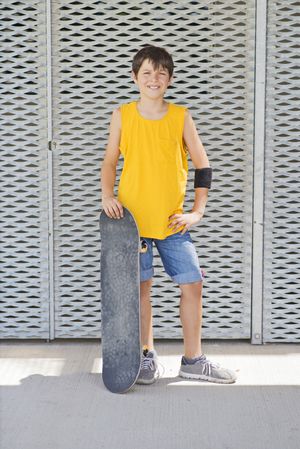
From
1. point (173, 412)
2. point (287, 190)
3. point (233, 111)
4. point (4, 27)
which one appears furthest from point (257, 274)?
point (4, 27)

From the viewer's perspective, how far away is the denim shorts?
4.62 metres

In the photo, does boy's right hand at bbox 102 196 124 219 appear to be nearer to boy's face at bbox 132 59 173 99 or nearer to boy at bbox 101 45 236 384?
boy at bbox 101 45 236 384

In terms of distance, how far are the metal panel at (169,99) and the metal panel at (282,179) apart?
127mm

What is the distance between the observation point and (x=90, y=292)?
544 centimetres

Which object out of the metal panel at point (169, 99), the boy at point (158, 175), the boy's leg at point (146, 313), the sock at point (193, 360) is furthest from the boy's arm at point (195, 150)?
the sock at point (193, 360)

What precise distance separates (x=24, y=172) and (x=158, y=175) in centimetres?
120

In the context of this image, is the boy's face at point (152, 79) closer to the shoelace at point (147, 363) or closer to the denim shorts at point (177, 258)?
the denim shorts at point (177, 258)

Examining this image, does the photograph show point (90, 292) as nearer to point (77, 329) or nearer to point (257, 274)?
point (77, 329)

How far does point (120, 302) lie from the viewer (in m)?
4.60

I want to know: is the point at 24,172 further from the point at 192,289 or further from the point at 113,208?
the point at 192,289

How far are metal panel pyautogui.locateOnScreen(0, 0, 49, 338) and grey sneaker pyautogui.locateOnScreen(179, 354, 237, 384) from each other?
116 cm

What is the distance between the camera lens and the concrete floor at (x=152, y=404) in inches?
155

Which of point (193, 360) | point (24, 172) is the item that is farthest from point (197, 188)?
point (24, 172)

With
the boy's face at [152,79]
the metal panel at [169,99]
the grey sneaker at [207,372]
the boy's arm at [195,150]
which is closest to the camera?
the boy's face at [152,79]
